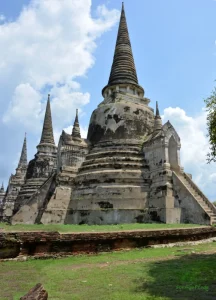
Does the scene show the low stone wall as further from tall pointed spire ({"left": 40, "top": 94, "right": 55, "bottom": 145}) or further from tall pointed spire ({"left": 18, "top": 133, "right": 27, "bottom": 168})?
tall pointed spire ({"left": 18, "top": 133, "right": 27, "bottom": 168})

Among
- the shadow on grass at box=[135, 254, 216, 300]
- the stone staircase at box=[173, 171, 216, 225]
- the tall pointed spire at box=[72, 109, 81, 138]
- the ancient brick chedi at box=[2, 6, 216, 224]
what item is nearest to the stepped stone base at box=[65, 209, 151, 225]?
the ancient brick chedi at box=[2, 6, 216, 224]

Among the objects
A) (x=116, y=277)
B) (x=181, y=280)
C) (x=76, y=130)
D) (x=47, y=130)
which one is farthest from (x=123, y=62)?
(x=181, y=280)

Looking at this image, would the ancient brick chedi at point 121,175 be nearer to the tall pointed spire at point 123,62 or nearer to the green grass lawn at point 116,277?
the tall pointed spire at point 123,62

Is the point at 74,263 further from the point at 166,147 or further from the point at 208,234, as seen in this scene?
the point at 166,147

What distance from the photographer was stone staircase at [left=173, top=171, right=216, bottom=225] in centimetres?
1762

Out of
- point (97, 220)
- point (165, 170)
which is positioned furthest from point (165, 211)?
point (97, 220)

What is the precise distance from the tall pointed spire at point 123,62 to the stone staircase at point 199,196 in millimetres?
10731

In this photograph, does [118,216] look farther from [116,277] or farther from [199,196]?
[116,277]

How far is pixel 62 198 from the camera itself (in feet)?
68.6

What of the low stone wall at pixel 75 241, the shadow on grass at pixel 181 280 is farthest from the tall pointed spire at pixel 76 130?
the shadow on grass at pixel 181 280

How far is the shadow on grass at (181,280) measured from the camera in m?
5.47

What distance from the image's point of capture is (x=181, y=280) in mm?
6438

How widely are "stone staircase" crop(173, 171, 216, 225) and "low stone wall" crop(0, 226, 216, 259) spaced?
550 centimetres

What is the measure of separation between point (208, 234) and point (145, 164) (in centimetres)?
768
